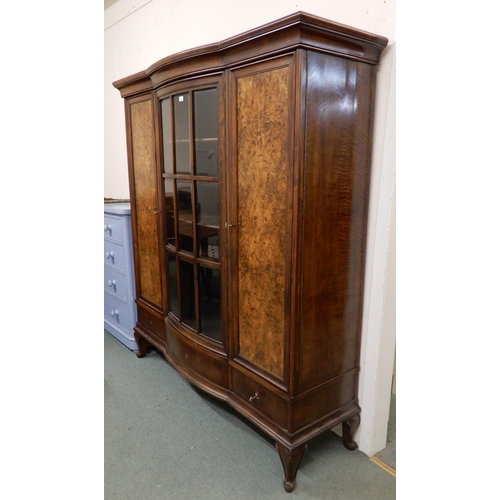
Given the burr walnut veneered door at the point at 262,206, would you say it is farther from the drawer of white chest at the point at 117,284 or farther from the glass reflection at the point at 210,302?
the drawer of white chest at the point at 117,284

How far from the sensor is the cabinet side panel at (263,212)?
133cm

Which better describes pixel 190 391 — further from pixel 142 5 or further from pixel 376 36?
pixel 142 5

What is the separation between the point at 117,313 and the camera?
9.07ft

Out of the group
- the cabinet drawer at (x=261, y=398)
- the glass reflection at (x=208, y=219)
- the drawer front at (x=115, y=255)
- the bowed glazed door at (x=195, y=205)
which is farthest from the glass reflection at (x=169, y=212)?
the cabinet drawer at (x=261, y=398)

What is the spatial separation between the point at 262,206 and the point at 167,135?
2.60ft

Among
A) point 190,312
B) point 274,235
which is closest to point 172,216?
point 190,312

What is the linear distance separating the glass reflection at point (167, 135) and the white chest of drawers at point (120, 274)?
2.27 ft

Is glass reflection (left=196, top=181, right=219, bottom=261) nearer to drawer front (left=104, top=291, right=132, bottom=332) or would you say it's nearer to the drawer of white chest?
the drawer of white chest

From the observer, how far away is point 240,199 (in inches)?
60.0

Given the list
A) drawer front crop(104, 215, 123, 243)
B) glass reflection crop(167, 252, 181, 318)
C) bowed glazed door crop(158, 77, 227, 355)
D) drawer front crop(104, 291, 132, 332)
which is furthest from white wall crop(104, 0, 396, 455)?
drawer front crop(104, 291, 132, 332)

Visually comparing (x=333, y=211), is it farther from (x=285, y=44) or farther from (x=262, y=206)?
(x=285, y=44)

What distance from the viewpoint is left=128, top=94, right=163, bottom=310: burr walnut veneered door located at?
2.14 metres

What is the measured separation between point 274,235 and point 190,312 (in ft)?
2.53
